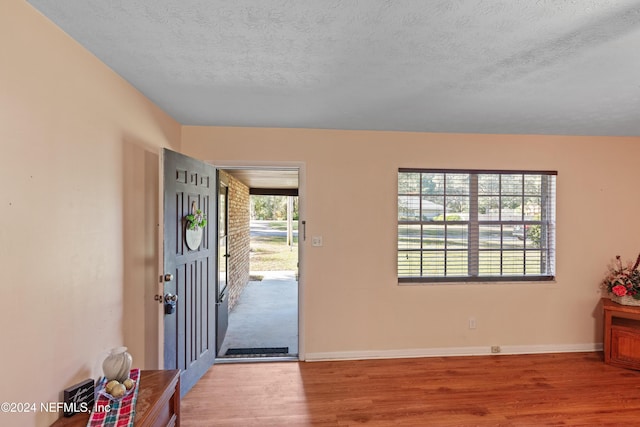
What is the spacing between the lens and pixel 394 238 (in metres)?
3.22

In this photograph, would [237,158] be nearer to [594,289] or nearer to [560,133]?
[560,133]

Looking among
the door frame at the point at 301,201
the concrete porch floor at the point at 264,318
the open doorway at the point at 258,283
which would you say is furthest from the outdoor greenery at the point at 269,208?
the door frame at the point at 301,201

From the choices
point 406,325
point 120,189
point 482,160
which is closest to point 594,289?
point 482,160

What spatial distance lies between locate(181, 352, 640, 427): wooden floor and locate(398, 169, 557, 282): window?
88cm

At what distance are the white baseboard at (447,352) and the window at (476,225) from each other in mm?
725

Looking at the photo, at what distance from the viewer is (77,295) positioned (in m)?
1.56

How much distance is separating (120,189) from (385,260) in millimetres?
2396

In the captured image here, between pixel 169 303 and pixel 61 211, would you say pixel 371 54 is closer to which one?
pixel 61 211

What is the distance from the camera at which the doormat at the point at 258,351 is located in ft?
11.1

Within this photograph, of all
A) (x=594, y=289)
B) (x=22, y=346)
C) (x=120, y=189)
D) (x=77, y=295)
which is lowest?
(x=594, y=289)

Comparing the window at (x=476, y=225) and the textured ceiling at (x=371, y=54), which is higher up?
the textured ceiling at (x=371, y=54)

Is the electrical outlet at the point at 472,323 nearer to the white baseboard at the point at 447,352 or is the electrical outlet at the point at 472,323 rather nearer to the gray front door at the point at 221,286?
the white baseboard at the point at 447,352

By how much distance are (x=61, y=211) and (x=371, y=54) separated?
1690 millimetres

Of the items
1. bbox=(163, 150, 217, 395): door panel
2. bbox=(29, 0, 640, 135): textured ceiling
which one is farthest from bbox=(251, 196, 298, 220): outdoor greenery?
bbox=(29, 0, 640, 135): textured ceiling
